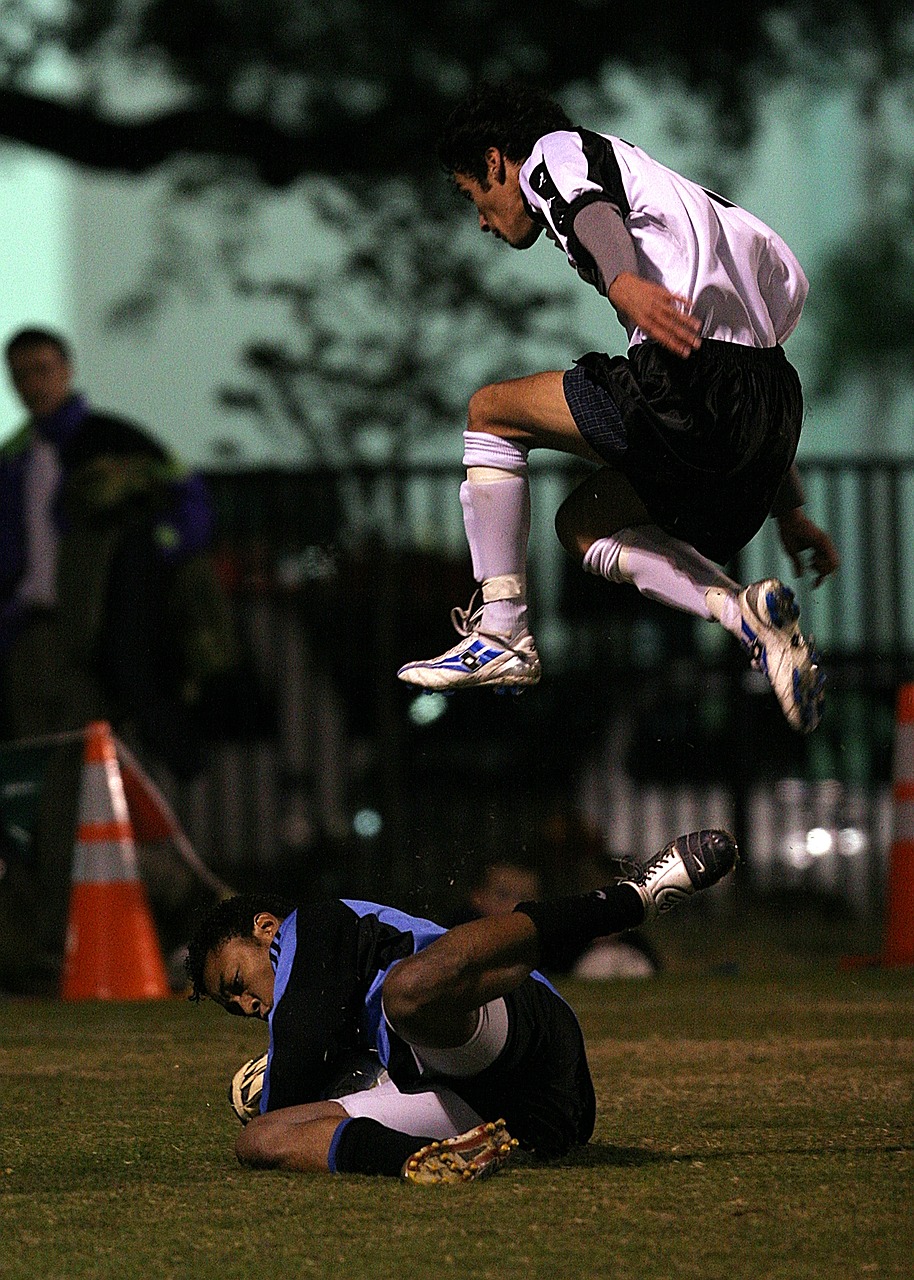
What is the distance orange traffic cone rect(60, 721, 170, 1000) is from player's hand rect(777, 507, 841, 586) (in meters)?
3.72

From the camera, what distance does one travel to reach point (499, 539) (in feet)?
17.7

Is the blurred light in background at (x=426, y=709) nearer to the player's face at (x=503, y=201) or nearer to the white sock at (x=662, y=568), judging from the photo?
the white sock at (x=662, y=568)

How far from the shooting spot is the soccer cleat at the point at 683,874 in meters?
4.86

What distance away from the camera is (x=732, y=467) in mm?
5109

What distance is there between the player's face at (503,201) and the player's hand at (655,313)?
19.4 inches

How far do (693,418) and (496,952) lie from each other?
139 centimetres

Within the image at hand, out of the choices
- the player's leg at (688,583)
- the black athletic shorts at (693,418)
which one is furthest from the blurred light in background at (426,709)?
the black athletic shorts at (693,418)

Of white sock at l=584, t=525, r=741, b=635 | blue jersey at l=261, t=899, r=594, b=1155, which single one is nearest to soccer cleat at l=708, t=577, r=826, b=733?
white sock at l=584, t=525, r=741, b=635

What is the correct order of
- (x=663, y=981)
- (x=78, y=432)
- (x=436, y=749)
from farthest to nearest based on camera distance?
(x=436, y=749) → (x=78, y=432) → (x=663, y=981)

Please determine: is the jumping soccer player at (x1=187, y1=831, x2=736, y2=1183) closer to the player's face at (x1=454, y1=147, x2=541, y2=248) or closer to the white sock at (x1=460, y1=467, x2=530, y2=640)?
the white sock at (x1=460, y1=467, x2=530, y2=640)

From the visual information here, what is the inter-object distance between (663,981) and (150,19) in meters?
6.63

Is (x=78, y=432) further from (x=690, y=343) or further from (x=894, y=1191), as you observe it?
(x=894, y=1191)

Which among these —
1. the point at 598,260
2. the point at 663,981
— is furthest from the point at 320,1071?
the point at 663,981

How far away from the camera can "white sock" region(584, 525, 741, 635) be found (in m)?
5.36
